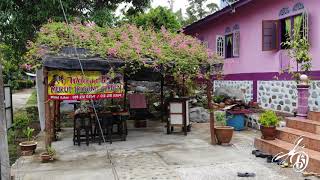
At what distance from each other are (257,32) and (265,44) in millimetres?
1433

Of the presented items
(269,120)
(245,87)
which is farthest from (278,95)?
(269,120)

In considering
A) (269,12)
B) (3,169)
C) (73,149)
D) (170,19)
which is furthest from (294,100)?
(170,19)

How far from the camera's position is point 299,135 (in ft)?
26.9

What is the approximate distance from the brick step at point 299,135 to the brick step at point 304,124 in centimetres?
12

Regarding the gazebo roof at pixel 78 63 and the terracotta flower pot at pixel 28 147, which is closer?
the gazebo roof at pixel 78 63

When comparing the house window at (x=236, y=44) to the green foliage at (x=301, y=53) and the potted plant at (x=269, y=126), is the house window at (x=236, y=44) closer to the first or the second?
the green foliage at (x=301, y=53)

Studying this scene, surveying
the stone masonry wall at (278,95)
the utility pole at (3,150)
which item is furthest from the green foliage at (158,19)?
the utility pole at (3,150)

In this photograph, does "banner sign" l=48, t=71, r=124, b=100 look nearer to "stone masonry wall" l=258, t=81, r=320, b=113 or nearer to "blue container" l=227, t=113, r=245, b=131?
"blue container" l=227, t=113, r=245, b=131

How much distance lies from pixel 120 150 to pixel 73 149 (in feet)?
4.02

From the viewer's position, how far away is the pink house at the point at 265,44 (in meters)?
11.3

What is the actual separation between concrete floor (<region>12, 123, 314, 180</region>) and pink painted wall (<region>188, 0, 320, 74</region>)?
3497 millimetres

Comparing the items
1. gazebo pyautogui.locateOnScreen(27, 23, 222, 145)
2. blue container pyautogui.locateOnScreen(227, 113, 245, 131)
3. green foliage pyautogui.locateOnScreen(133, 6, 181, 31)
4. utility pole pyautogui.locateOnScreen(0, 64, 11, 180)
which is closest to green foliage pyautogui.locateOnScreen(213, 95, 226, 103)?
blue container pyautogui.locateOnScreen(227, 113, 245, 131)

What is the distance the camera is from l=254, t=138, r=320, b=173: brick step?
7.02m

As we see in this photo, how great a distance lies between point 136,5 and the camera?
16266 mm
